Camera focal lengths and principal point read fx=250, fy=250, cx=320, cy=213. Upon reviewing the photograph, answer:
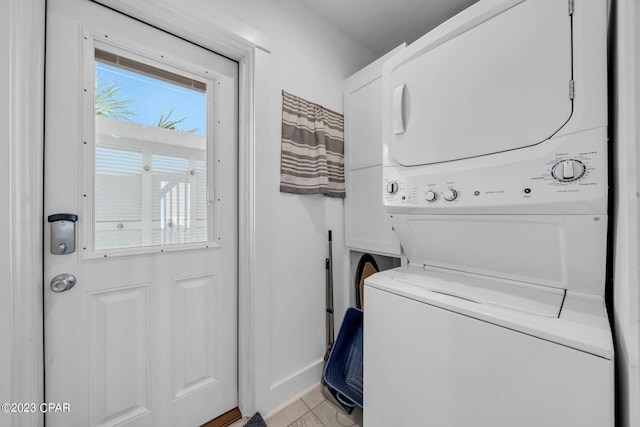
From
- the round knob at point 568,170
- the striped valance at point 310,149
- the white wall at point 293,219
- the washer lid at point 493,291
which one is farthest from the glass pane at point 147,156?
the round knob at point 568,170

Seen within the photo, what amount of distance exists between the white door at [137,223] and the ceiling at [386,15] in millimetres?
968

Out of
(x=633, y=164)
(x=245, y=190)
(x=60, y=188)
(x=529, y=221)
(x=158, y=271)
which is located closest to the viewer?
(x=633, y=164)

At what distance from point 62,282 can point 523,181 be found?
2050 millimetres

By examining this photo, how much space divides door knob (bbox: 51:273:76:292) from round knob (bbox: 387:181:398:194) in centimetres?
164

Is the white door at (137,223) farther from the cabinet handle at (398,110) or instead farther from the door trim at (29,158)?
the cabinet handle at (398,110)

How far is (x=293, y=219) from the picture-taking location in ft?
6.11

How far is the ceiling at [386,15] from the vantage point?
6.14 feet

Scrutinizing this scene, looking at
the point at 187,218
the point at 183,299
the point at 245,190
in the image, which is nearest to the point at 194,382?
the point at 183,299

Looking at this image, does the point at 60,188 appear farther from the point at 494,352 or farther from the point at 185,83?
the point at 494,352

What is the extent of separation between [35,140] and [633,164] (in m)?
2.05

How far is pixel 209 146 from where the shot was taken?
1612 millimetres

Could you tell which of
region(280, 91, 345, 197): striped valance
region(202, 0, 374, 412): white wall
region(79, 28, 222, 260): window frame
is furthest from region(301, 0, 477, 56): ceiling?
region(79, 28, 222, 260): window frame

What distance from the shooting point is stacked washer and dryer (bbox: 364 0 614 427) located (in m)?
0.82

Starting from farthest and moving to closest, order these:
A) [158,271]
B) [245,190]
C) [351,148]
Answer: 1. [351,148]
2. [245,190]
3. [158,271]
